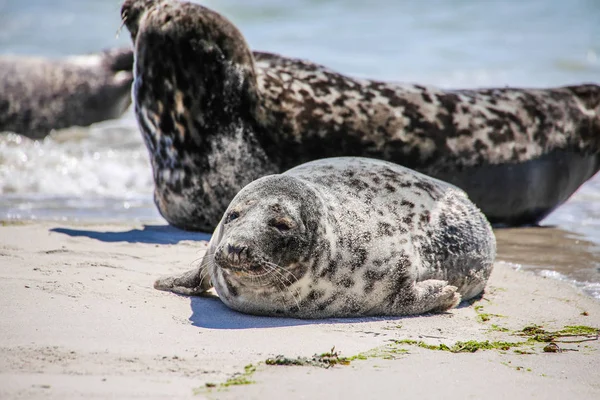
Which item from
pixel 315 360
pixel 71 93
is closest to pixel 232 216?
pixel 315 360

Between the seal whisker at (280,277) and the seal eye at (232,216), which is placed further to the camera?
the seal eye at (232,216)

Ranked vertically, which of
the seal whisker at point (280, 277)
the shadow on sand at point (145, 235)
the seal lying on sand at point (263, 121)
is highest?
the seal lying on sand at point (263, 121)

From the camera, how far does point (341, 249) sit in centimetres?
382

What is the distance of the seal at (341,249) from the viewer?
11.9 feet

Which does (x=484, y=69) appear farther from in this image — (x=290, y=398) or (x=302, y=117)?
(x=290, y=398)

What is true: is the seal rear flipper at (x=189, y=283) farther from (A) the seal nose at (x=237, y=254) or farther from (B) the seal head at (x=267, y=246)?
(A) the seal nose at (x=237, y=254)

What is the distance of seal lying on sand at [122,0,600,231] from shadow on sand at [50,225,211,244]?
17 centimetres

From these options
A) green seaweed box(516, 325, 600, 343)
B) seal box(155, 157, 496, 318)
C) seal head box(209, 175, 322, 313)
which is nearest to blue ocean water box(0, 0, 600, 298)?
green seaweed box(516, 325, 600, 343)

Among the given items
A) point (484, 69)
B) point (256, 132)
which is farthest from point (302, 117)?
point (484, 69)

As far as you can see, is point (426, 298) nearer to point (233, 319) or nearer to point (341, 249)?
point (341, 249)

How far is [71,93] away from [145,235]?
6770 millimetres

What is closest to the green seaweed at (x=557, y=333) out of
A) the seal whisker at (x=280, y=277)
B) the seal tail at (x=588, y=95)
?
the seal whisker at (x=280, y=277)

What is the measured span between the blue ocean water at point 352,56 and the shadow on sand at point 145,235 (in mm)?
848

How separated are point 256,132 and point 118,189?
288 cm
